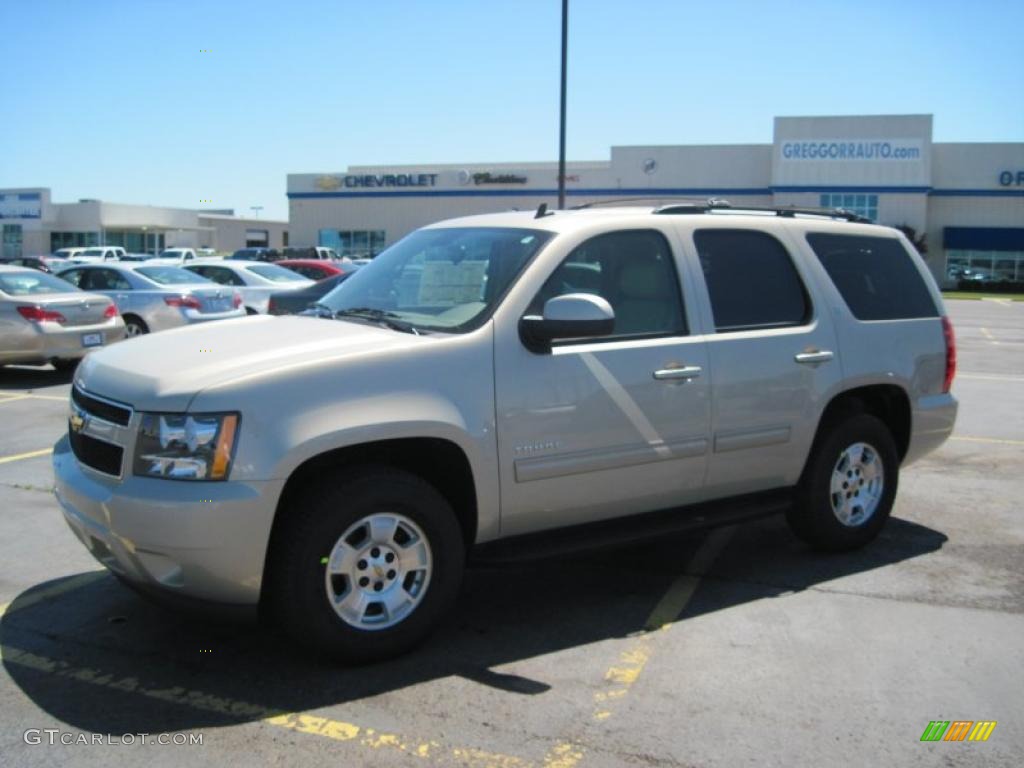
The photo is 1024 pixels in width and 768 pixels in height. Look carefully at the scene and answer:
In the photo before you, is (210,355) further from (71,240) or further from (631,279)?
(71,240)

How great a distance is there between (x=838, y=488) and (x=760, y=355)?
108cm

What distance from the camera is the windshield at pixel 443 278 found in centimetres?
450

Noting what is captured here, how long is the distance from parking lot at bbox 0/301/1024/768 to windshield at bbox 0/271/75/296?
7.56m

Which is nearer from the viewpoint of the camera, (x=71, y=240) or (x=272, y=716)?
(x=272, y=716)

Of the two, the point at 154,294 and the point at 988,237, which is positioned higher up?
the point at 988,237

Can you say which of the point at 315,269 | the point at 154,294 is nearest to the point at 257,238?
the point at 315,269

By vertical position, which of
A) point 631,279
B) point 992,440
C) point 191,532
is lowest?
point 992,440

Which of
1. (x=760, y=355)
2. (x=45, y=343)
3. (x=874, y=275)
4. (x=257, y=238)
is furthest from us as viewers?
(x=257, y=238)

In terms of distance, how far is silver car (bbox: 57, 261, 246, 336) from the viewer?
1497 centimetres

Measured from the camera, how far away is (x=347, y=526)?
392 centimetres

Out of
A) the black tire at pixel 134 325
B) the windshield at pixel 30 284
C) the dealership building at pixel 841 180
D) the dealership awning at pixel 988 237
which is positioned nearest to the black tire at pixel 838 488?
the windshield at pixel 30 284

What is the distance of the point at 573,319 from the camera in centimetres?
424

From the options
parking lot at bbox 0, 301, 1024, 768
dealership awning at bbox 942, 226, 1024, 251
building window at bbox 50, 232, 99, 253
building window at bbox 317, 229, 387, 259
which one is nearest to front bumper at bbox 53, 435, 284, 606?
parking lot at bbox 0, 301, 1024, 768

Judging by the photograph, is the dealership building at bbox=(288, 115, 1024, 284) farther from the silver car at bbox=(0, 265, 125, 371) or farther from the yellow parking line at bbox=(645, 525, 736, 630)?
the yellow parking line at bbox=(645, 525, 736, 630)
